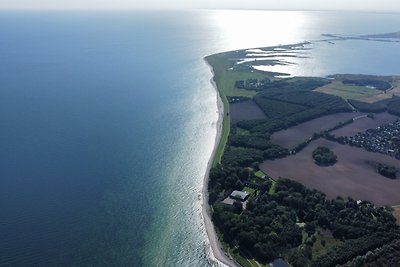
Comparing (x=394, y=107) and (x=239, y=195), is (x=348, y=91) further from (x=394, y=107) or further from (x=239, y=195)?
(x=239, y=195)

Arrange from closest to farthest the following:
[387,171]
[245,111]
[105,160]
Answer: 1. [387,171]
2. [105,160]
3. [245,111]

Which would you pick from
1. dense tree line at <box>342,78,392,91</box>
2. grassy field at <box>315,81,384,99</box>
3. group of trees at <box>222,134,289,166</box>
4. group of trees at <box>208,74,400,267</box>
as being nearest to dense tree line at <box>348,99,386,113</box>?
grassy field at <box>315,81,384,99</box>

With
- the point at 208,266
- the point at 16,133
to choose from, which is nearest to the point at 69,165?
the point at 16,133

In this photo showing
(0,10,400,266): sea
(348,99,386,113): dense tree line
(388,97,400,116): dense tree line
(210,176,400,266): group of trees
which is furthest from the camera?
(348,99,386,113): dense tree line

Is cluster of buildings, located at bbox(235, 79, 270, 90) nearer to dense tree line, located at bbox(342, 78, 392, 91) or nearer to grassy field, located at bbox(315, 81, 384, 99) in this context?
grassy field, located at bbox(315, 81, 384, 99)

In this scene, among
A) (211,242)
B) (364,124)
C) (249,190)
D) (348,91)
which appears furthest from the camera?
(348,91)

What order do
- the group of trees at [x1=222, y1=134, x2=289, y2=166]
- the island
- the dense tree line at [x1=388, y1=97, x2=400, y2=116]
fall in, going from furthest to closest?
the dense tree line at [x1=388, y1=97, x2=400, y2=116] → the group of trees at [x1=222, y1=134, x2=289, y2=166] → the island

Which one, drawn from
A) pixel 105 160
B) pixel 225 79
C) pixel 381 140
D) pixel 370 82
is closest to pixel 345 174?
pixel 381 140

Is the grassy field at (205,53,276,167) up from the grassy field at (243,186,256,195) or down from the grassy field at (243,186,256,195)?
down

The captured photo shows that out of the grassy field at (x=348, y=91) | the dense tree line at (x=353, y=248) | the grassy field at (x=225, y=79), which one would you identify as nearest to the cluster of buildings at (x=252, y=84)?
the grassy field at (x=225, y=79)
